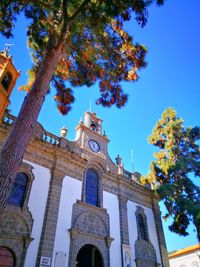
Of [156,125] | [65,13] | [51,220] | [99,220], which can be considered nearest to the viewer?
[65,13]

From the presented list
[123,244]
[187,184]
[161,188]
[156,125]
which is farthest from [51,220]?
[156,125]

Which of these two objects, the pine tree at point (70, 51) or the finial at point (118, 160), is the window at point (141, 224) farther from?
the pine tree at point (70, 51)

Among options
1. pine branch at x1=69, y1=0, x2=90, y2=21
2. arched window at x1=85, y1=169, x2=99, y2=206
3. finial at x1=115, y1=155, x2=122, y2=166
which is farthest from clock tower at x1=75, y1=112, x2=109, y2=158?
pine branch at x1=69, y1=0, x2=90, y2=21

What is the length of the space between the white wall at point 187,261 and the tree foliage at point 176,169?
13542 mm

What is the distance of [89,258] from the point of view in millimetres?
12727

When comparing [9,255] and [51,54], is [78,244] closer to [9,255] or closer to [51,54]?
[9,255]

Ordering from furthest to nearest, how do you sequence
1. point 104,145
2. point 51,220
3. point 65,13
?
1. point 104,145
2. point 51,220
3. point 65,13

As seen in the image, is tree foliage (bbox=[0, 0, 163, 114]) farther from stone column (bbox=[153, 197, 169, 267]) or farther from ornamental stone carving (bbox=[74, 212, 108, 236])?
stone column (bbox=[153, 197, 169, 267])

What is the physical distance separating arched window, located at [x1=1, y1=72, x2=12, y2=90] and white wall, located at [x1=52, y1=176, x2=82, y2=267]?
6629 mm

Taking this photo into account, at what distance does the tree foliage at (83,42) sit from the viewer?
834 centimetres

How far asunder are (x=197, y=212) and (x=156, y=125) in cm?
924

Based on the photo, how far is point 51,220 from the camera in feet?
36.2

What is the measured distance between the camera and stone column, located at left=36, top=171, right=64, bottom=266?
10.1m

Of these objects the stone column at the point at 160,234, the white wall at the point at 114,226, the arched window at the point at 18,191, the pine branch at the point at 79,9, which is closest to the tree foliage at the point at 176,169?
the stone column at the point at 160,234
